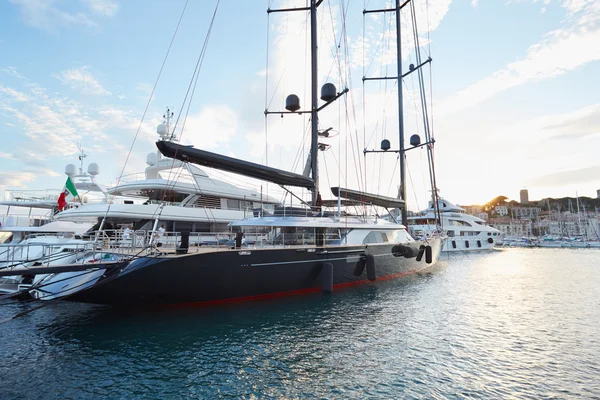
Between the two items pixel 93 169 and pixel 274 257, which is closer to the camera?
pixel 274 257

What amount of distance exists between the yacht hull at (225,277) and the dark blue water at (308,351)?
49 cm

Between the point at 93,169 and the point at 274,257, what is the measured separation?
23.0 metres

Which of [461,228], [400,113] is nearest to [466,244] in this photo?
[461,228]

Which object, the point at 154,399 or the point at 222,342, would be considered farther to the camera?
the point at 222,342

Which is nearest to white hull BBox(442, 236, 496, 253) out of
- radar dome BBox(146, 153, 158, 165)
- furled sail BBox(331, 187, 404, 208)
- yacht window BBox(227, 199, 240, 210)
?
furled sail BBox(331, 187, 404, 208)

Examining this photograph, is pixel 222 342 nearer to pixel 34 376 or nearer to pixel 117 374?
pixel 117 374

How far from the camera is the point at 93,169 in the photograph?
26.6 meters

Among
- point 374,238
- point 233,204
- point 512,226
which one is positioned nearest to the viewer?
point 374,238

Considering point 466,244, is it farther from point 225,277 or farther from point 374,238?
point 225,277

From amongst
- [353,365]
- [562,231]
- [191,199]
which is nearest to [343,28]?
[191,199]

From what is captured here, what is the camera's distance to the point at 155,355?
6941 millimetres

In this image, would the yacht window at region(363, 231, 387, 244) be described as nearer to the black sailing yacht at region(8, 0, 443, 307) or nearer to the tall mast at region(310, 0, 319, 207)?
the black sailing yacht at region(8, 0, 443, 307)

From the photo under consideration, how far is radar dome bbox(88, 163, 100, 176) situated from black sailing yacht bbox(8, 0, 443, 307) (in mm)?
18332

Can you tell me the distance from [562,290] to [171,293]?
17633mm
